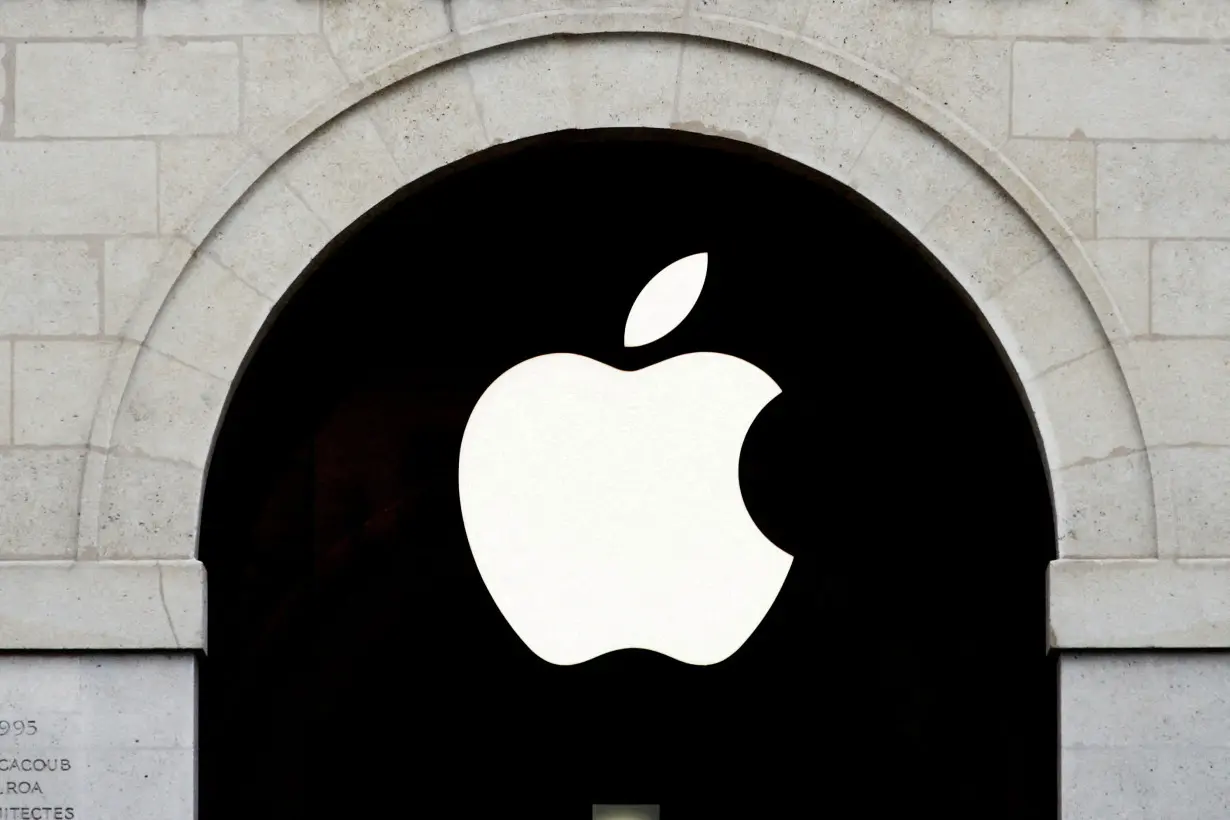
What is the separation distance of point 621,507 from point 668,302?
4.63ft

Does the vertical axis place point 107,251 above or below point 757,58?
below

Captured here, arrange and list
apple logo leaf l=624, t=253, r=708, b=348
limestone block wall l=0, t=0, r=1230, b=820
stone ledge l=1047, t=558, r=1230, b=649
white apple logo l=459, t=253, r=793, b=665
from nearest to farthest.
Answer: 1. stone ledge l=1047, t=558, r=1230, b=649
2. limestone block wall l=0, t=0, r=1230, b=820
3. white apple logo l=459, t=253, r=793, b=665
4. apple logo leaf l=624, t=253, r=708, b=348

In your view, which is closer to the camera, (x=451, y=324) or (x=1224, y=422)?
(x=1224, y=422)

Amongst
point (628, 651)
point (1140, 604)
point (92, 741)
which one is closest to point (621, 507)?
point (628, 651)

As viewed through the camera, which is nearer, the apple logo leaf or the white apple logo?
the white apple logo

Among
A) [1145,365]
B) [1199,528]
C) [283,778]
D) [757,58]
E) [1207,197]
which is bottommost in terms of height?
[283,778]

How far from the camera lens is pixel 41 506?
11.1 m

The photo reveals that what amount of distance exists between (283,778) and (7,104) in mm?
4827

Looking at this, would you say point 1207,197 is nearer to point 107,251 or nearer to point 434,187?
point 434,187

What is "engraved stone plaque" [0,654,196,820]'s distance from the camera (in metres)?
10.9

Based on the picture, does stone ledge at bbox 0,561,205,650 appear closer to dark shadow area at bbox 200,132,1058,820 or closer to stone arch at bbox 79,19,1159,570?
stone arch at bbox 79,19,1159,570

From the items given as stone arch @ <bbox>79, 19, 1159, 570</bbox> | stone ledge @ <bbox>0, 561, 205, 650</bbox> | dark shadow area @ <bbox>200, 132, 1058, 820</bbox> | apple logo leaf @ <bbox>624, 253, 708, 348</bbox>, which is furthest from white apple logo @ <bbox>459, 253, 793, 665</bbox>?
stone ledge @ <bbox>0, 561, 205, 650</bbox>

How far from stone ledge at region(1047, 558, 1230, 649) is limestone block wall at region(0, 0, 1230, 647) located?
1.98 ft

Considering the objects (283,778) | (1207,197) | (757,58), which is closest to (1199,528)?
(1207,197)
